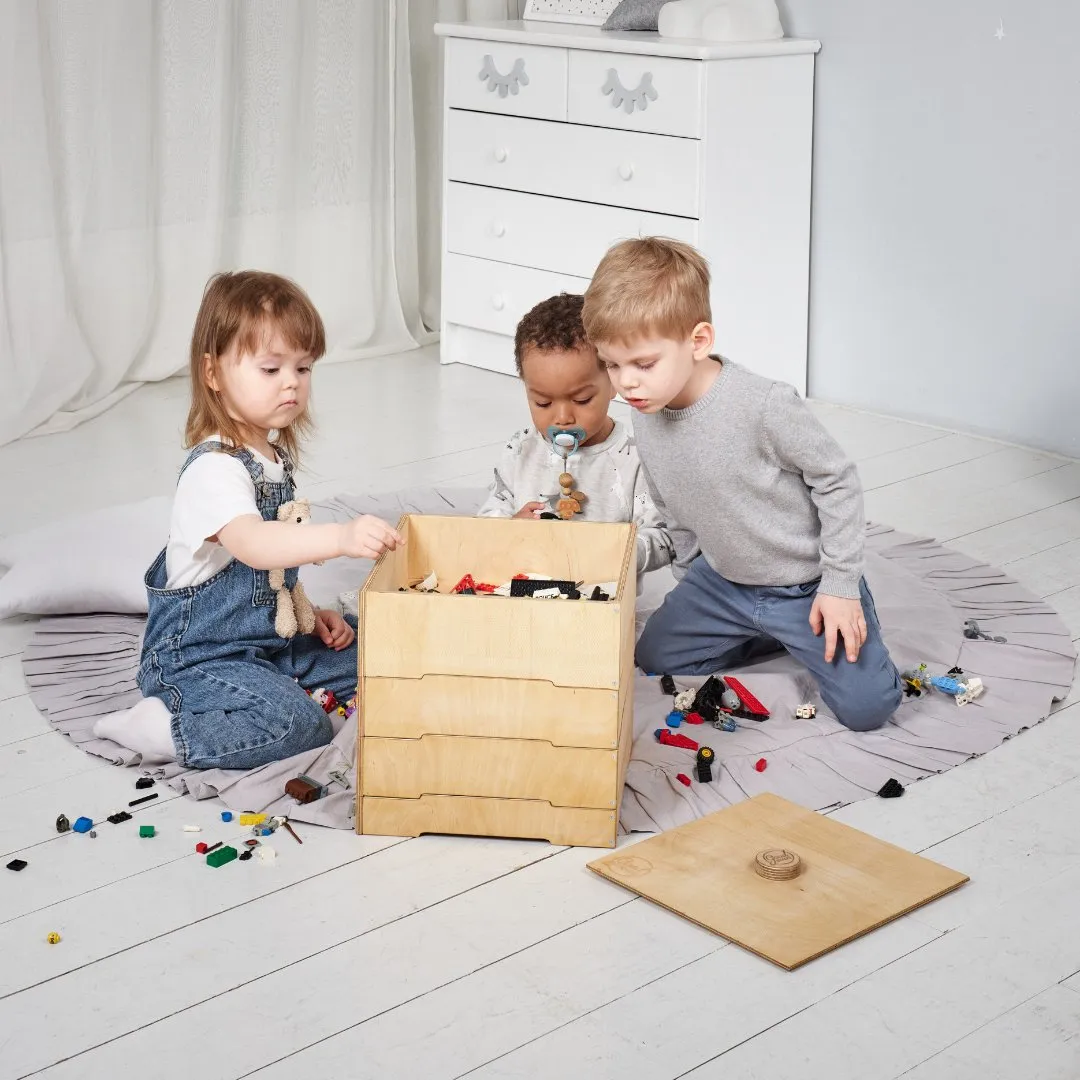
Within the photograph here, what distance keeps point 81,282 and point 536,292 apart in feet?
3.54

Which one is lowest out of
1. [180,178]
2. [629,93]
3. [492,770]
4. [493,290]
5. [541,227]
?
[492,770]

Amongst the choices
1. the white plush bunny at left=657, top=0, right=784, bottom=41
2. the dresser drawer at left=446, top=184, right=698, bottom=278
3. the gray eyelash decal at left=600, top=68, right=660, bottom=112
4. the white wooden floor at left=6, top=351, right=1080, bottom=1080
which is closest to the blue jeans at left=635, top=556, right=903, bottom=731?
the white wooden floor at left=6, top=351, right=1080, bottom=1080

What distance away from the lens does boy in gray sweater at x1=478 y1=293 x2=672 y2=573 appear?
2.15 metres

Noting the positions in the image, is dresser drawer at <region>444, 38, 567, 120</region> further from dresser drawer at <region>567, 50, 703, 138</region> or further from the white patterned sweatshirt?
the white patterned sweatshirt

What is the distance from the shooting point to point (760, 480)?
196cm

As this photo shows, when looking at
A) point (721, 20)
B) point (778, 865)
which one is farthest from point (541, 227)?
point (778, 865)

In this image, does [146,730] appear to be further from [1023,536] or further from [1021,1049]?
[1023,536]

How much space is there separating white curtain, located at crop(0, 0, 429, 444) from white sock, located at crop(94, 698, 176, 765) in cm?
153

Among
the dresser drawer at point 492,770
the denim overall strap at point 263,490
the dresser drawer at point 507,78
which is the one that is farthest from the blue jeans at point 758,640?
the dresser drawer at point 507,78

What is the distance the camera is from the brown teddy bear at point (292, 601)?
6.48ft

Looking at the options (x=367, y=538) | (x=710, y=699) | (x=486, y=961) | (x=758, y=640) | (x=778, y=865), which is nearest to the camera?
(x=486, y=961)

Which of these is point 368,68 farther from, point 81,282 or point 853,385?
point 853,385

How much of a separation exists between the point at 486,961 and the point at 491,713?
11.0 inches

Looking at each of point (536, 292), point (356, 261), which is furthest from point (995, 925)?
point (356, 261)
